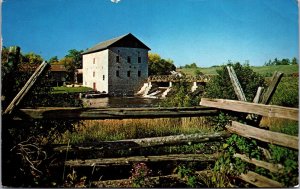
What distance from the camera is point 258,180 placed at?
13.0 ft

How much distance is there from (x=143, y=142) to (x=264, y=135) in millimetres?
1593

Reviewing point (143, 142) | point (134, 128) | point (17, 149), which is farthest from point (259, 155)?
point (134, 128)

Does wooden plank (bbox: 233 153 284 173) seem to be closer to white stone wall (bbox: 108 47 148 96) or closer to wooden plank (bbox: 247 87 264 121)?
wooden plank (bbox: 247 87 264 121)

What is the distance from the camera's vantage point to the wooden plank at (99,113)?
13.1ft

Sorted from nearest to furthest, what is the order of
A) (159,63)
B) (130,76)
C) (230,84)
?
(230,84) → (130,76) → (159,63)

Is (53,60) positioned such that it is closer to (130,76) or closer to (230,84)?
(230,84)

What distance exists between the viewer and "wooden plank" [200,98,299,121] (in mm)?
3455

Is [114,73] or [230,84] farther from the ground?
[114,73]

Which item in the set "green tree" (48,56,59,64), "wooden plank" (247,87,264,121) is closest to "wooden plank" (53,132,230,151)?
"wooden plank" (247,87,264,121)

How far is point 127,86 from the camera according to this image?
1076 centimetres

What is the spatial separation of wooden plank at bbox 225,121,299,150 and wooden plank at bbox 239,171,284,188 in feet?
1.47

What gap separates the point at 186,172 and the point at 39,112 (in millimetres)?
2104

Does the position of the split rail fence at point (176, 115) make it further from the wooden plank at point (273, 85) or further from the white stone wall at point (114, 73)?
the white stone wall at point (114, 73)

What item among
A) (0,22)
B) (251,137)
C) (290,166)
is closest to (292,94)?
(251,137)
